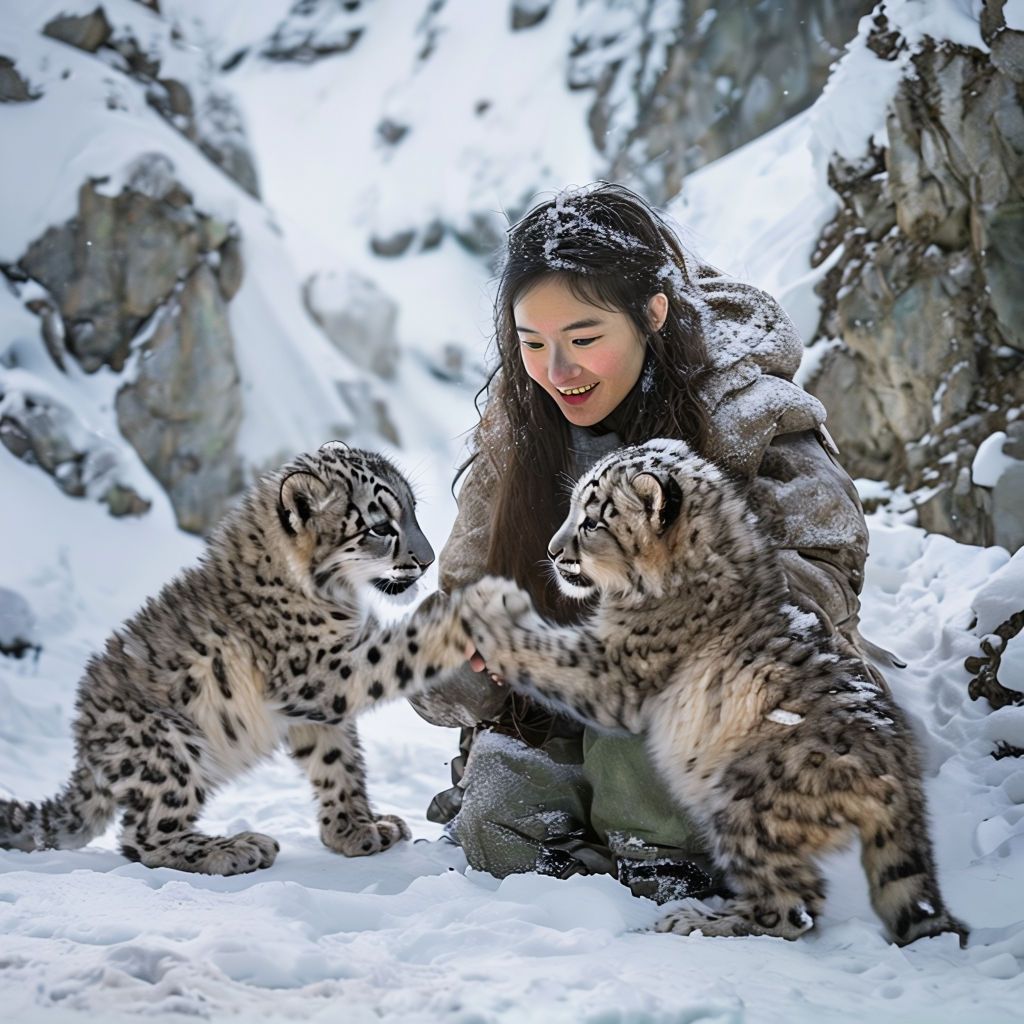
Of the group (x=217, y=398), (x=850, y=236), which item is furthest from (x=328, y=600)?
(x=217, y=398)

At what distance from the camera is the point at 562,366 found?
11.7ft

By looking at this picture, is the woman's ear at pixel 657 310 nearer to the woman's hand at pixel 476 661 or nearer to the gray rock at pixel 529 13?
the woman's hand at pixel 476 661

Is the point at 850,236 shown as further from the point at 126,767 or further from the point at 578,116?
the point at 578,116

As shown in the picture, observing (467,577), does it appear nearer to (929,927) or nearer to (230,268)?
(929,927)

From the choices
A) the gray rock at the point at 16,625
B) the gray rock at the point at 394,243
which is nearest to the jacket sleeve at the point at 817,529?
the gray rock at the point at 16,625

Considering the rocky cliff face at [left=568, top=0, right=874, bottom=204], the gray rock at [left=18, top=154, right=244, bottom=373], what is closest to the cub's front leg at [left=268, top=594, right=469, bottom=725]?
the gray rock at [left=18, top=154, right=244, bottom=373]

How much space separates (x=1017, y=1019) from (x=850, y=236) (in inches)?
274

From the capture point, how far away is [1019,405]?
6203 millimetres

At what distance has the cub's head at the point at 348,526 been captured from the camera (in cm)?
363

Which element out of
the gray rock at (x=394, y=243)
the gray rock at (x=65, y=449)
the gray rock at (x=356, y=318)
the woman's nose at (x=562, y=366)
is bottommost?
the woman's nose at (x=562, y=366)

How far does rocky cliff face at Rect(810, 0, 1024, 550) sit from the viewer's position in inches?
235

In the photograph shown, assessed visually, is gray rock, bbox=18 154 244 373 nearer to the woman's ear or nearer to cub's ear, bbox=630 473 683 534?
the woman's ear

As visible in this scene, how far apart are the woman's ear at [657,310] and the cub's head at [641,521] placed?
15.7 inches

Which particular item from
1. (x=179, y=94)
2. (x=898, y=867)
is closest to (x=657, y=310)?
(x=898, y=867)
